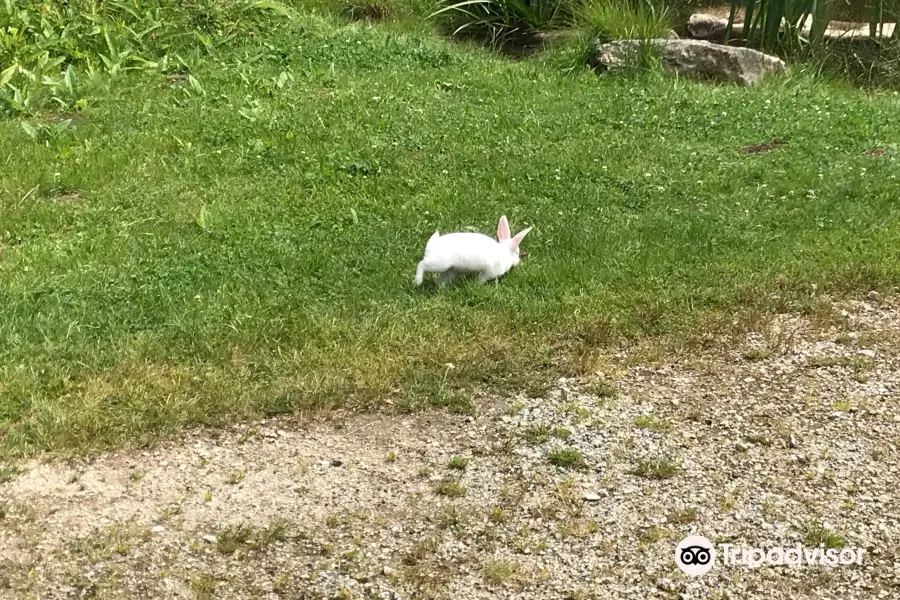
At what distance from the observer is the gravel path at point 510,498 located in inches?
121

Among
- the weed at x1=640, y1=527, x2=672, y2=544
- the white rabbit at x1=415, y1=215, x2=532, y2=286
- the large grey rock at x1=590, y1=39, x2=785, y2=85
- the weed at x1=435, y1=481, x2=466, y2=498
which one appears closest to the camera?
the weed at x1=640, y1=527, x2=672, y2=544

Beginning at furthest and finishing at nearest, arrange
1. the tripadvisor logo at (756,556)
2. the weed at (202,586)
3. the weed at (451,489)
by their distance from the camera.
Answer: the weed at (451,489) → the tripadvisor logo at (756,556) → the weed at (202,586)

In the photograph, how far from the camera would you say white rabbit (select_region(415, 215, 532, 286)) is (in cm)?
470

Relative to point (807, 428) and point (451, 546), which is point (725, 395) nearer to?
point (807, 428)

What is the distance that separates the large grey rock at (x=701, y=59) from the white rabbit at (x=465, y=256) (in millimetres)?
4310

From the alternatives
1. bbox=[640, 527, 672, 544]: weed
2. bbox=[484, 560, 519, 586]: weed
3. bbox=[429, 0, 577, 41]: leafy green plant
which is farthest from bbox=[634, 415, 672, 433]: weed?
bbox=[429, 0, 577, 41]: leafy green plant

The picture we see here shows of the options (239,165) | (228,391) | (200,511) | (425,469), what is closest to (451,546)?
(425,469)

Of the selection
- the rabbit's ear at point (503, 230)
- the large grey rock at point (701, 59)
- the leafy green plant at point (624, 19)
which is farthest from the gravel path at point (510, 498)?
the leafy green plant at point (624, 19)

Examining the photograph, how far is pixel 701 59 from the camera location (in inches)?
336

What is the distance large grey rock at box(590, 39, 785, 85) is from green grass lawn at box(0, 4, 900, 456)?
1.06 feet

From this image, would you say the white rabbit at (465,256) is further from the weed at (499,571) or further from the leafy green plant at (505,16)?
→ the leafy green plant at (505,16)

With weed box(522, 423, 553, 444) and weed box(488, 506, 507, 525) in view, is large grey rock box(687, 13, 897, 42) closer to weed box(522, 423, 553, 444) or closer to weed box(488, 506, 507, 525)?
weed box(522, 423, 553, 444)

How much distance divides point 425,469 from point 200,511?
89cm

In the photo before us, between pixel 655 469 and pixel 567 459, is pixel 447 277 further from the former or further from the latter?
pixel 655 469
